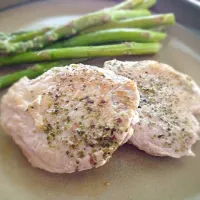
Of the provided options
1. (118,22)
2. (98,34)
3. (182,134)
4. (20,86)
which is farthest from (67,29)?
(182,134)

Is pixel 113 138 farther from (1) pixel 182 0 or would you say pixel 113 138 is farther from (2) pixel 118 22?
(1) pixel 182 0

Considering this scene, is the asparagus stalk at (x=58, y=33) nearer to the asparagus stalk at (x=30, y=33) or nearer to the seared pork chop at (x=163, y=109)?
the asparagus stalk at (x=30, y=33)

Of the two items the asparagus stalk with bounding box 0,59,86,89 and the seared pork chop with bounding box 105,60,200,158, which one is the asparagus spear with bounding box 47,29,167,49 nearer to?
the asparagus stalk with bounding box 0,59,86,89

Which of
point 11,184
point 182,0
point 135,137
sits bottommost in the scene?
point 11,184

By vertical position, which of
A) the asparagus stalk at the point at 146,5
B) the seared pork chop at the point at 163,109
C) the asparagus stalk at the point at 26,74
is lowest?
the asparagus stalk at the point at 26,74

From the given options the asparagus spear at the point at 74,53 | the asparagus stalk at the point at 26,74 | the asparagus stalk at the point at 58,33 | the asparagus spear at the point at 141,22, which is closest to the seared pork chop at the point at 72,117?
the asparagus stalk at the point at 26,74

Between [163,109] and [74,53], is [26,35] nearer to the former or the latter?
[74,53]

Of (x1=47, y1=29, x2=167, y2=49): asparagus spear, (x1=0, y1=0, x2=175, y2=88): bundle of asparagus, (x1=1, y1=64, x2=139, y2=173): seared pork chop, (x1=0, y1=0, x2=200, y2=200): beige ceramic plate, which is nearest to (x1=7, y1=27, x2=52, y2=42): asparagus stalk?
(x1=0, y1=0, x2=175, y2=88): bundle of asparagus
